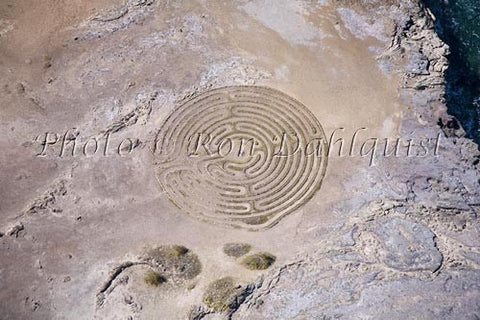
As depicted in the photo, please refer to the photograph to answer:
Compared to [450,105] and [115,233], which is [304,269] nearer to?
[115,233]

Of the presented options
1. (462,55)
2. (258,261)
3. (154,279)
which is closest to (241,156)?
(258,261)

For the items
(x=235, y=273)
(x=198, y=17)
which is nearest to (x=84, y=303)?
(x=235, y=273)

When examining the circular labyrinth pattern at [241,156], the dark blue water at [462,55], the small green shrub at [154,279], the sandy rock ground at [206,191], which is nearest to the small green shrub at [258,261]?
the sandy rock ground at [206,191]

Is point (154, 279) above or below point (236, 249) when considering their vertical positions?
below

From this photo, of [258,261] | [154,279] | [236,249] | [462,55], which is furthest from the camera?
[462,55]

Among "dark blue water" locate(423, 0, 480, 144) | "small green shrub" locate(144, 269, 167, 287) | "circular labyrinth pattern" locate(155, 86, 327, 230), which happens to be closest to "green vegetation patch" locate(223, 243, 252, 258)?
"circular labyrinth pattern" locate(155, 86, 327, 230)

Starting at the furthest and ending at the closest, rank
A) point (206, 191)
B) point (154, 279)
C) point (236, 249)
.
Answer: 1. point (206, 191)
2. point (236, 249)
3. point (154, 279)

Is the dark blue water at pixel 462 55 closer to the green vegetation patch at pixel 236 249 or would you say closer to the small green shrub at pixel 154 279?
the green vegetation patch at pixel 236 249

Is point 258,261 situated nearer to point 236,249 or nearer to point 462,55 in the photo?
point 236,249
